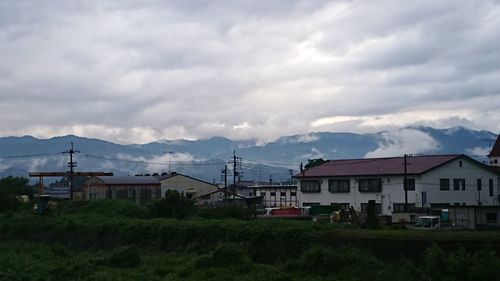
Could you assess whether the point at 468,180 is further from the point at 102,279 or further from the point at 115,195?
the point at 102,279

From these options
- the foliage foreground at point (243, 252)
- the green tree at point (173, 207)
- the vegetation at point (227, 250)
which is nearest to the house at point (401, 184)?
the green tree at point (173, 207)

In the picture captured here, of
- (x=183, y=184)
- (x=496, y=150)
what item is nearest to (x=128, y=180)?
(x=183, y=184)

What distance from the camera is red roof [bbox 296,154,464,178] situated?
57625 millimetres

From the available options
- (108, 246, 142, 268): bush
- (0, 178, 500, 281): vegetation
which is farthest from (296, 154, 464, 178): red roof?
(108, 246, 142, 268): bush

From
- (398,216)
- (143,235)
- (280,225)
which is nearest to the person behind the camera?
(280,225)

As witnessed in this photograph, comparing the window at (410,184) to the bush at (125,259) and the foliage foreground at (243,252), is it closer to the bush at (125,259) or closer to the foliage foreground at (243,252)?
the foliage foreground at (243,252)

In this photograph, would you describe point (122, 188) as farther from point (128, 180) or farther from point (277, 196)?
point (277, 196)

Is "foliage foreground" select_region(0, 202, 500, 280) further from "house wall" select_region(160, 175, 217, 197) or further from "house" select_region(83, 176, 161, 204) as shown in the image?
"house wall" select_region(160, 175, 217, 197)

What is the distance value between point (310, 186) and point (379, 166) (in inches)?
288

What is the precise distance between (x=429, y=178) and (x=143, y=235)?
32953mm

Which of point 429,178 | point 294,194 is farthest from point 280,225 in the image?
point 294,194

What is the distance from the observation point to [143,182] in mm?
69750

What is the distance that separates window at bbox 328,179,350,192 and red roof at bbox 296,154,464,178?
2.20 feet

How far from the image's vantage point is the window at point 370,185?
191 ft
